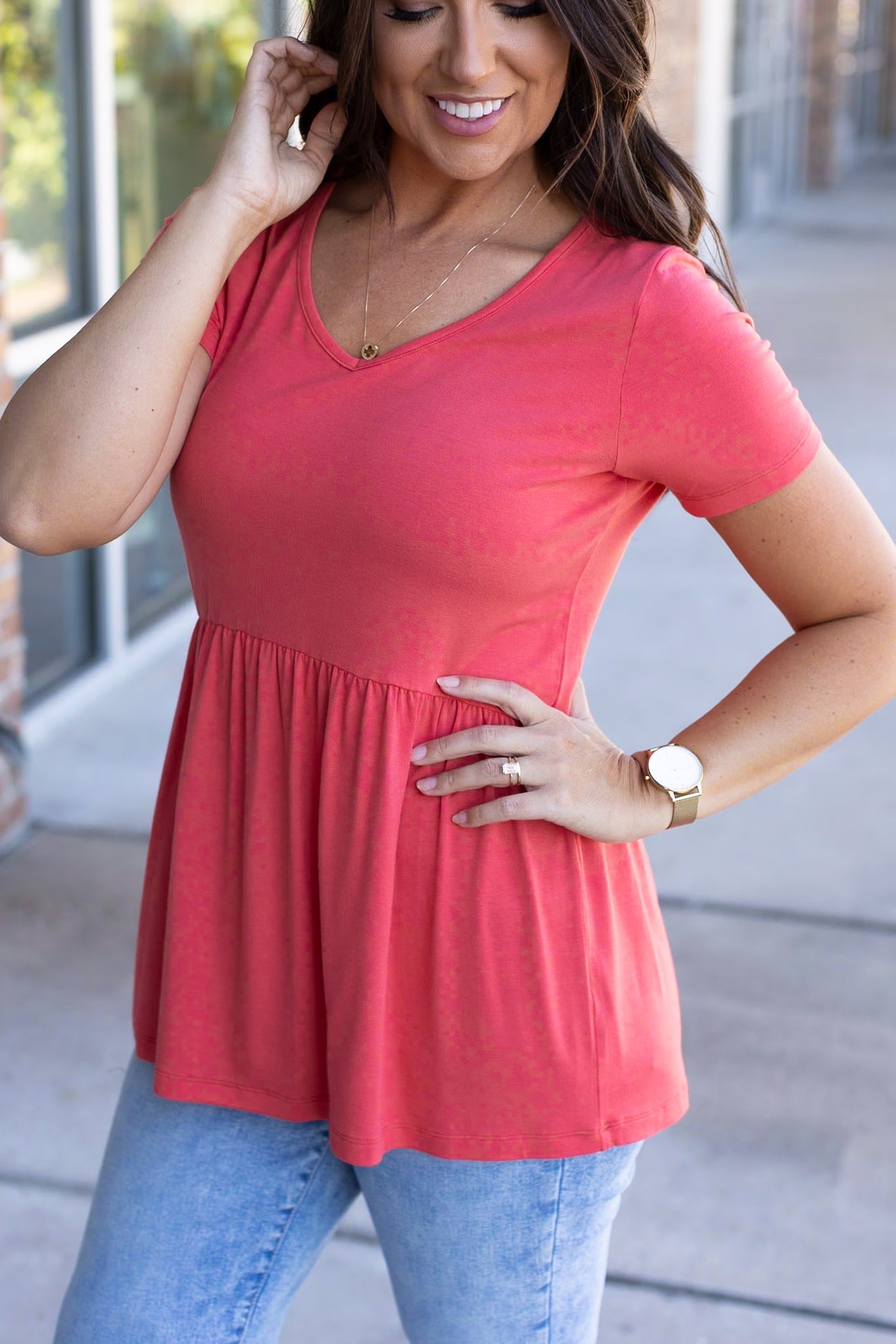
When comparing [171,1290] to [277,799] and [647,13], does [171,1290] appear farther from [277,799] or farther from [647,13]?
[647,13]

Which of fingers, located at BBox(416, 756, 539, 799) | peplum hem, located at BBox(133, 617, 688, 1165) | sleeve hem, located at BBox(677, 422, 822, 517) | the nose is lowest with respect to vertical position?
peplum hem, located at BBox(133, 617, 688, 1165)

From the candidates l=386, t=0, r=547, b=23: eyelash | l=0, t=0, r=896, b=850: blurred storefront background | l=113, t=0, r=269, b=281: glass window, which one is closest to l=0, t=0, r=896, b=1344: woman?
l=386, t=0, r=547, b=23: eyelash

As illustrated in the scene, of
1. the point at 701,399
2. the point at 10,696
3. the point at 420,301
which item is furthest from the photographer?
the point at 10,696

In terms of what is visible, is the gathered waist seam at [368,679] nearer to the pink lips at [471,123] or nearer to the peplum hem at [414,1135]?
the peplum hem at [414,1135]

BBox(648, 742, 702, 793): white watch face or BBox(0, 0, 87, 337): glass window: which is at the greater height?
BBox(0, 0, 87, 337): glass window

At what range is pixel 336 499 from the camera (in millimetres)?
1430

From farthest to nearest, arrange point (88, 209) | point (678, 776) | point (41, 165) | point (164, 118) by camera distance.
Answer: point (164, 118) < point (88, 209) < point (41, 165) < point (678, 776)

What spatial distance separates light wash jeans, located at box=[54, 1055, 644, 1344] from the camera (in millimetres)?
1496

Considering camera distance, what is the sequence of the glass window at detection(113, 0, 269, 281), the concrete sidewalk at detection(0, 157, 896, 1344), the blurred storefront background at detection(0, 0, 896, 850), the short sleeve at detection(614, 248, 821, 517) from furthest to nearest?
the glass window at detection(113, 0, 269, 281) → the blurred storefront background at detection(0, 0, 896, 850) → the concrete sidewalk at detection(0, 157, 896, 1344) → the short sleeve at detection(614, 248, 821, 517)

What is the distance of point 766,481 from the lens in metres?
1.44

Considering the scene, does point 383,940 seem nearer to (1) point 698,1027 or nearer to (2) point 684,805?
(2) point 684,805

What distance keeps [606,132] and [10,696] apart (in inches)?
103

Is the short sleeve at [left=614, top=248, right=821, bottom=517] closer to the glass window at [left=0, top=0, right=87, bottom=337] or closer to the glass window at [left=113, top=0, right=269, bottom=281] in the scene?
the glass window at [left=0, top=0, right=87, bottom=337]

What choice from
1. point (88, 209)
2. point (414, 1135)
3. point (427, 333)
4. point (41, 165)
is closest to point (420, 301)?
point (427, 333)
